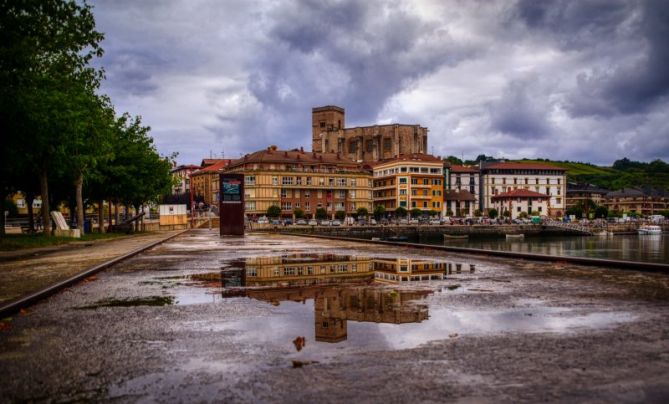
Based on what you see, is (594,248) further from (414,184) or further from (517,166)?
(517,166)

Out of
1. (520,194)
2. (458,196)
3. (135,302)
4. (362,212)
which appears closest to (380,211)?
(362,212)

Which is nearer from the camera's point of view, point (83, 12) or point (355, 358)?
point (355, 358)

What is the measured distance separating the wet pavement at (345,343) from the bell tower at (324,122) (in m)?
156

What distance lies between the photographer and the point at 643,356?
4992 mm

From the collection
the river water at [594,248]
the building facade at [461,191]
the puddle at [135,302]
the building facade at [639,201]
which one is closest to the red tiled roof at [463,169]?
the building facade at [461,191]

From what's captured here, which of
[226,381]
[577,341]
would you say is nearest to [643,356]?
[577,341]

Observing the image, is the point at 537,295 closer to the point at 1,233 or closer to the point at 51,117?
the point at 51,117

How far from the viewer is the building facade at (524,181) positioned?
149m

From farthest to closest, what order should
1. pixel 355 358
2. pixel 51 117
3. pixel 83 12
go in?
pixel 51 117 → pixel 83 12 → pixel 355 358

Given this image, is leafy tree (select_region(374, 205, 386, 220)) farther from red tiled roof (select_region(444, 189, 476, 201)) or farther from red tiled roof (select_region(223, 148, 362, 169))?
red tiled roof (select_region(444, 189, 476, 201))

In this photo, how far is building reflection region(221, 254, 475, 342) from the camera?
23.0 ft

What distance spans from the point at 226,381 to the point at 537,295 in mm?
6386

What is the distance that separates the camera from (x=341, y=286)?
32.9 feet

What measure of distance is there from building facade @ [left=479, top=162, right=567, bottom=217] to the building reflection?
138689 mm
